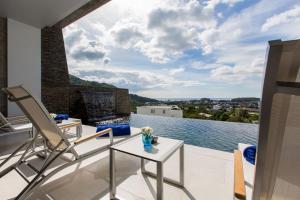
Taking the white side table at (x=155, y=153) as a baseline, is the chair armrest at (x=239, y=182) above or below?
→ above

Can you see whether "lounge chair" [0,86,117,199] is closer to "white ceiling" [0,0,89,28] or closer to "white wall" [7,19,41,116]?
"white ceiling" [0,0,89,28]

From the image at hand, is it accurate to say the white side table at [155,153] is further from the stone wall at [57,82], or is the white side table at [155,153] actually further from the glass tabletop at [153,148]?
the stone wall at [57,82]

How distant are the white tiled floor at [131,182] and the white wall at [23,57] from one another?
15.1 feet

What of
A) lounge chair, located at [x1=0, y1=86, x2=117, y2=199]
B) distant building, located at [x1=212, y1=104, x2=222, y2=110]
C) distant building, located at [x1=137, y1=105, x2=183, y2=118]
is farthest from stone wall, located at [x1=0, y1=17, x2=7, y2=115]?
distant building, located at [x1=212, y1=104, x2=222, y2=110]

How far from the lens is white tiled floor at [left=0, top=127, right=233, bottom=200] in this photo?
1777 mm

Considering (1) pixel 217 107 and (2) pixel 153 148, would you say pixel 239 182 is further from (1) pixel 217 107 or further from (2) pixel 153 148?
(1) pixel 217 107

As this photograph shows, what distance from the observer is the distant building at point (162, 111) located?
990 centimetres

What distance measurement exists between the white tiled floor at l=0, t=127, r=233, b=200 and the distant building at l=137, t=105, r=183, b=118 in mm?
7242

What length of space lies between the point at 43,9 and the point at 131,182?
226 inches

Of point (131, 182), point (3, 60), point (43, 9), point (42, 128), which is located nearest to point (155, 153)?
point (131, 182)

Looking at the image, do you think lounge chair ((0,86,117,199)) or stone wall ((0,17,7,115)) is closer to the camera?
lounge chair ((0,86,117,199))

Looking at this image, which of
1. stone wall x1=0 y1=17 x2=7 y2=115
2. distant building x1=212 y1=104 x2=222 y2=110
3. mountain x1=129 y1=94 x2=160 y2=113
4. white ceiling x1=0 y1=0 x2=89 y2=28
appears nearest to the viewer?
white ceiling x1=0 y1=0 x2=89 y2=28

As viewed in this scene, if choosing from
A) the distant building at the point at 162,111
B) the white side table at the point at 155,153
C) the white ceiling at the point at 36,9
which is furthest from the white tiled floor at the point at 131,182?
the distant building at the point at 162,111

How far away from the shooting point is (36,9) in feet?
16.1
